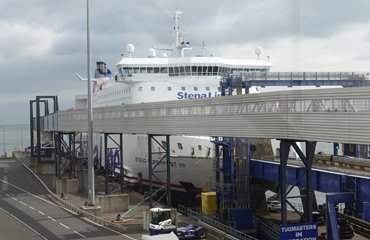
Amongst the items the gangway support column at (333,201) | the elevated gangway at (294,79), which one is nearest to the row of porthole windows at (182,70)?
the elevated gangway at (294,79)

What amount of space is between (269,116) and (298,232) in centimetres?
399

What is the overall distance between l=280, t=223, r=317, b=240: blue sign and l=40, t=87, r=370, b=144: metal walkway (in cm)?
267

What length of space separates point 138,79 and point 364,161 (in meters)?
24.1

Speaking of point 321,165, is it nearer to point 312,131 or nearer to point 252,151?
point 252,151

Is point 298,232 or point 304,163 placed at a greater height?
point 304,163

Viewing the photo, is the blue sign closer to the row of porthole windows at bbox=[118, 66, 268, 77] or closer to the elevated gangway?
the elevated gangway

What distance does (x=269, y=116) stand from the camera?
1842cm

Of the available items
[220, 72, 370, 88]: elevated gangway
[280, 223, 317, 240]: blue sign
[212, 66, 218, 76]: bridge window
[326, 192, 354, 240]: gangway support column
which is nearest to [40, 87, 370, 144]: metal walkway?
[280, 223, 317, 240]: blue sign

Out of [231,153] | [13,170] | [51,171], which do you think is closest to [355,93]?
[231,153]

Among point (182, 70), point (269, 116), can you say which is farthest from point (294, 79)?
point (269, 116)

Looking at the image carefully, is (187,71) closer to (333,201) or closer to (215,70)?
(215,70)

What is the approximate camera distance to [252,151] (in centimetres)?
3256

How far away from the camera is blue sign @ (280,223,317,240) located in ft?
53.7

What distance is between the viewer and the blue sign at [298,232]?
645 inches
